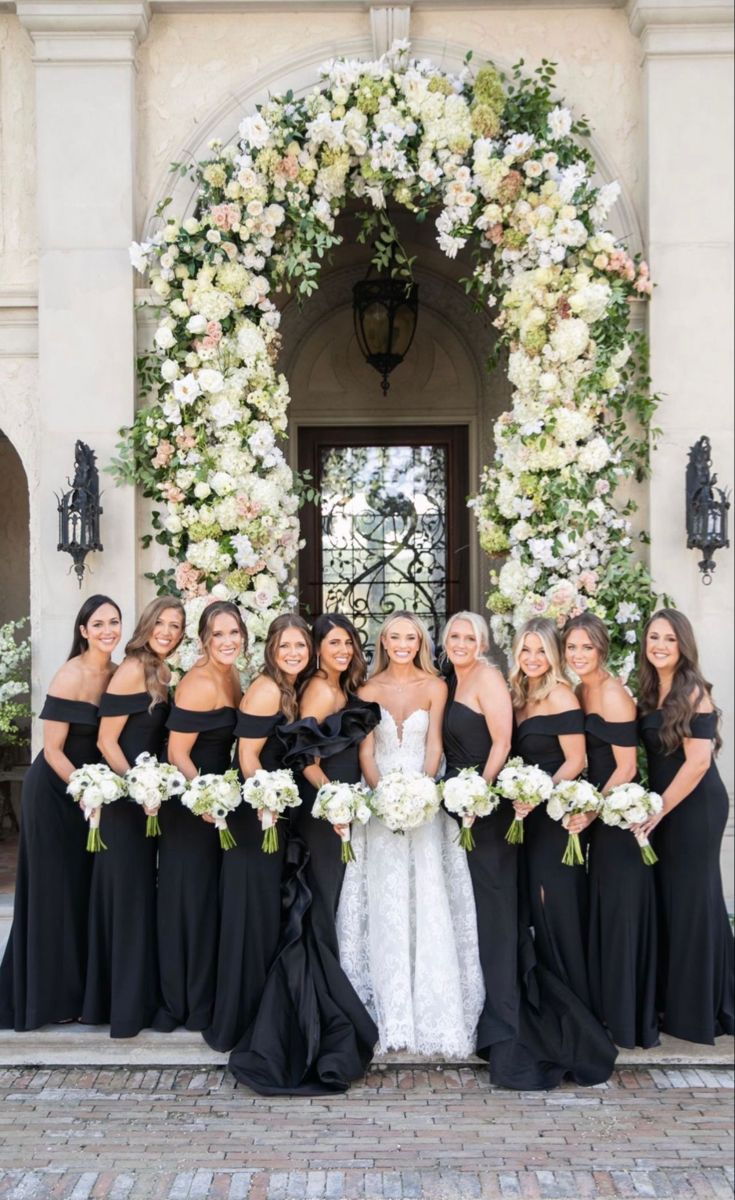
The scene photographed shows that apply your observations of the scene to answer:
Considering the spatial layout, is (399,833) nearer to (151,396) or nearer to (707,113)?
(151,396)

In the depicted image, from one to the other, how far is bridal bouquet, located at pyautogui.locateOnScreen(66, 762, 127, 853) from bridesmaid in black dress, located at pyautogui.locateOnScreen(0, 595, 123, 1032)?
286 mm

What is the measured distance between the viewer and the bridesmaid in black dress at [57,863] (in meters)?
5.27

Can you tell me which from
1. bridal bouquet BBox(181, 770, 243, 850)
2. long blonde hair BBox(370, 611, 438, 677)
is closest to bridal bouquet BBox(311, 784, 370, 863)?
bridal bouquet BBox(181, 770, 243, 850)

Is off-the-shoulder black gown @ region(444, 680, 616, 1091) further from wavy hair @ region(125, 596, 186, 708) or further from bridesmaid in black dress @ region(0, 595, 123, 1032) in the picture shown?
bridesmaid in black dress @ region(0, 595, 123, 1032)

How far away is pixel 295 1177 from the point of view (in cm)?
411

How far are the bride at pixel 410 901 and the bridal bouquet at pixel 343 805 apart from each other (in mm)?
282

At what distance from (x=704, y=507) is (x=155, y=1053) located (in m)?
4.45

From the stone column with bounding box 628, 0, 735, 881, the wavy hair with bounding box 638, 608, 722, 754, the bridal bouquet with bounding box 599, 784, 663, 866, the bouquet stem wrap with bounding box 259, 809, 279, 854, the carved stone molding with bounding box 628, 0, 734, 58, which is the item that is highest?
the carved stone molding with bounding box 628, 0, 734, 58

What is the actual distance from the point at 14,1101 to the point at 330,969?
1532 mm

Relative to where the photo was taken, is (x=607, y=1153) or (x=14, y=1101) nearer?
(x=607, y=1153)

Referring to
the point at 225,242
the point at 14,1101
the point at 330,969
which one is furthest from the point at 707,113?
the point at 14,1101

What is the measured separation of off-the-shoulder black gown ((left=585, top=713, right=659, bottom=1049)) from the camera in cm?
498

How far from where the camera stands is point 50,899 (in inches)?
208

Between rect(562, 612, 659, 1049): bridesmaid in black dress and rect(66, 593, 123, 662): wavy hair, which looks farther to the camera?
rect(66, 593, 123, 662): wavy hair
